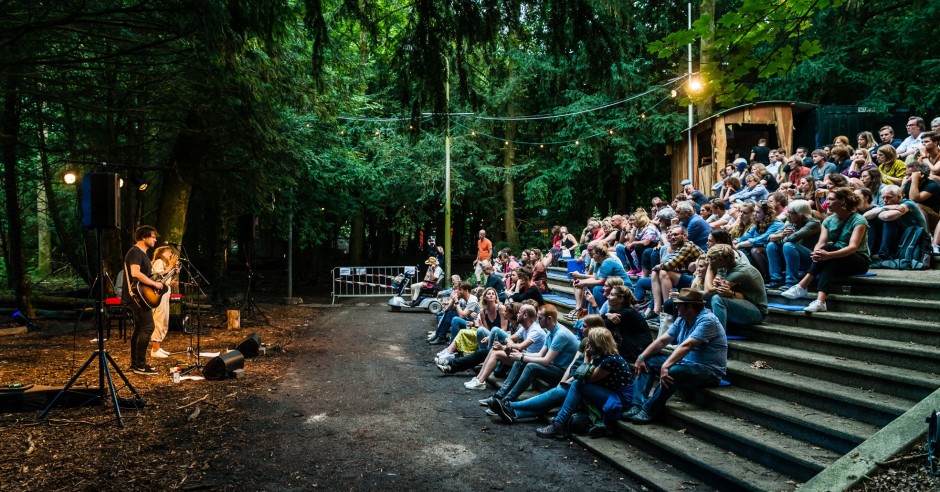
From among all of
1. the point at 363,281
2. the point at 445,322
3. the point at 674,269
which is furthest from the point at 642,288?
the point at 363,281

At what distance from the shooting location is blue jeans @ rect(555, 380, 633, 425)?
5289 mm

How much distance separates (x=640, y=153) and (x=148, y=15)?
1629 centimetres

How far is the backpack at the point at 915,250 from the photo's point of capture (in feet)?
20.0

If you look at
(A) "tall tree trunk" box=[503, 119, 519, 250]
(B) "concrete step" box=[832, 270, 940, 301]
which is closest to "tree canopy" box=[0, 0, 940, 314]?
(A) "tall tree trunk" box=[503, 119, 519, 250]

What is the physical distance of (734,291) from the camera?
573 centimetres

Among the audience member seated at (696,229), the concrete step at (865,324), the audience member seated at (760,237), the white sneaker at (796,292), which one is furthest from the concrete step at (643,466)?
the audience member seated at (696,229)

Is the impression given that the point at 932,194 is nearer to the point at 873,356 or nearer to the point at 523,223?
the point at 873,356

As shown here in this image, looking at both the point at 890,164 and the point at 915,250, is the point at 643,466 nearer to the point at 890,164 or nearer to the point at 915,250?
the point at 915,250

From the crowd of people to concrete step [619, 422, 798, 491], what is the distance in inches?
8.8

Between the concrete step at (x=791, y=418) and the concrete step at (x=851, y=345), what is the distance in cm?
75

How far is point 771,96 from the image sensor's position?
1633 centimetres

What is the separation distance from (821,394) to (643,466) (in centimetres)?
144

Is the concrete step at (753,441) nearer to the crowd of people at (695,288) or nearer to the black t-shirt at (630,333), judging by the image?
the crowd of people at (695,288)

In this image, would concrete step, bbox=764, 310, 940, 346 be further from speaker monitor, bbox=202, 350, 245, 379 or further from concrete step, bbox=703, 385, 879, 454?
speaker monitor, bbox=202, 350, 245, 379
